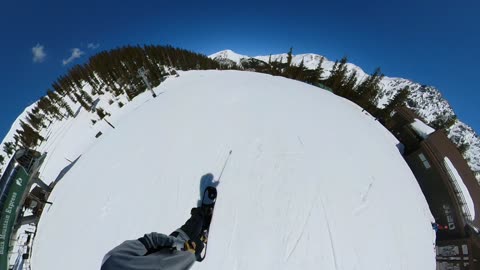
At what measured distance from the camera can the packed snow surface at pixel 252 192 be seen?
10.6 m

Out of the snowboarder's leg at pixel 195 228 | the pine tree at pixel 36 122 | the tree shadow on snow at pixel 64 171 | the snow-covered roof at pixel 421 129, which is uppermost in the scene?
the pine tree at pixel 36 122

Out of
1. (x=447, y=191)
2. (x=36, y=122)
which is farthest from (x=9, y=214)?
(x=36, y=122)

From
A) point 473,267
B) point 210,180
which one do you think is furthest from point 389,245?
point 210,180

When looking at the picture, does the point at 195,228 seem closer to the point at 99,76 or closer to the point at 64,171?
the point at 64,171

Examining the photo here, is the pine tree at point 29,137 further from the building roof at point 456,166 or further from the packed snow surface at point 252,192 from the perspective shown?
the building roof at point 456,166

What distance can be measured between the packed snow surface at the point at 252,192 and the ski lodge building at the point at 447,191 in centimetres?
65

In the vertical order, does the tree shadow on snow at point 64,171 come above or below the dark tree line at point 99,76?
below

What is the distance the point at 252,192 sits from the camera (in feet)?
38.6

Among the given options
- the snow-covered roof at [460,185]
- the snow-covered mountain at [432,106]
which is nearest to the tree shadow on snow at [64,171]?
the snow-covered roof at [460,185]

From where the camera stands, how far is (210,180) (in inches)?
470

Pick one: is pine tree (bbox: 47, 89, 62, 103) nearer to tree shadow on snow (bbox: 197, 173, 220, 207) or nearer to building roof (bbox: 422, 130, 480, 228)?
tree shadow on snow (bbox: 197, 173, 220, 207)

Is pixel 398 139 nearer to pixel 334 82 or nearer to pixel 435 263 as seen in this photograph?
pixel 435 263

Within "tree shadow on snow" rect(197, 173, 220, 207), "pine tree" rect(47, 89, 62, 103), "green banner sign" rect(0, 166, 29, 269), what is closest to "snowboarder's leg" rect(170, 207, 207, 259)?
"tree shadow on snow" rect(197, 173, 220, 207)

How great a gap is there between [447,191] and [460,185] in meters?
0.88
